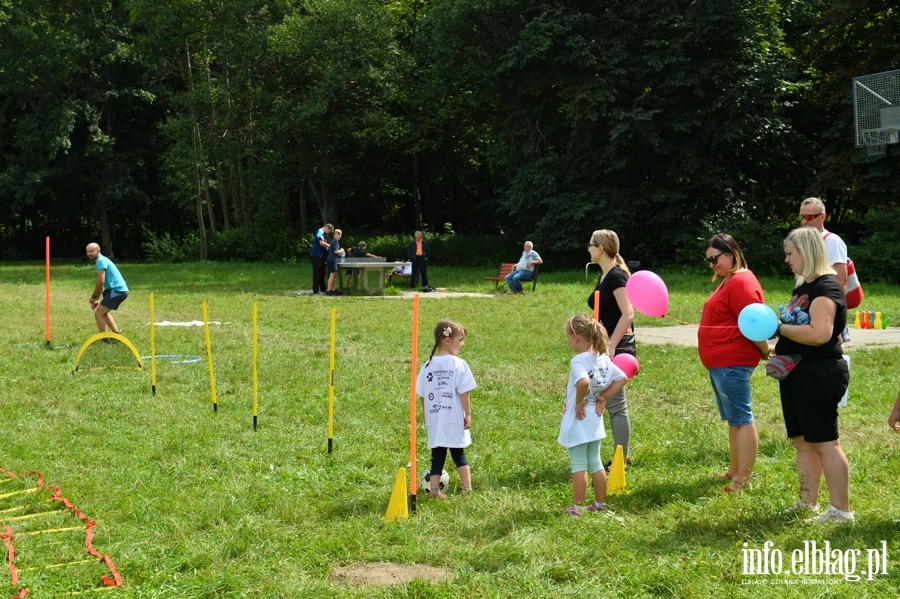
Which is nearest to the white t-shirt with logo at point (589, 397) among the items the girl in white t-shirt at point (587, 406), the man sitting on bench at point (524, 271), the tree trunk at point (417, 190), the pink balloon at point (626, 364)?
the girl in white t-shirt at point (587, 406)

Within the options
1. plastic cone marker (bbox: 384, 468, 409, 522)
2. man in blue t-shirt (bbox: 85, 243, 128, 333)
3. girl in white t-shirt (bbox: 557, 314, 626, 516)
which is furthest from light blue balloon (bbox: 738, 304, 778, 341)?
man in blue t-shirt (bbox: 85, 243, 128, 333)

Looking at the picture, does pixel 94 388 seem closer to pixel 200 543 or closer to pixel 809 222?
pixel 200 543

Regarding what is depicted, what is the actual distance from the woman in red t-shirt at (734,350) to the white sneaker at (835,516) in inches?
30.1

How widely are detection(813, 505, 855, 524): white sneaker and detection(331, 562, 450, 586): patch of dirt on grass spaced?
7.22 feet

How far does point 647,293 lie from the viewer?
712cm

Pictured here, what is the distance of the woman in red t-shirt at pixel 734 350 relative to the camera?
6.18 metres

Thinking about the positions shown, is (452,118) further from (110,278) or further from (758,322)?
(758,322)

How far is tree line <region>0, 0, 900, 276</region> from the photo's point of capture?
28.5m

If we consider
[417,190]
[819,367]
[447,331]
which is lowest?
[819,367]

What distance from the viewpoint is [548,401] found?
9500 millimetres

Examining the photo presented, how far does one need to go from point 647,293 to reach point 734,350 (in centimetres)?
108

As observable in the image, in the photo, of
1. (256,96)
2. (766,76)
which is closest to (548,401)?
(766,76)

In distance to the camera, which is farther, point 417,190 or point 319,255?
point 417,190

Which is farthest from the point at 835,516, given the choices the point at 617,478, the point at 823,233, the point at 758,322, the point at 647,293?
the point at 823,233
